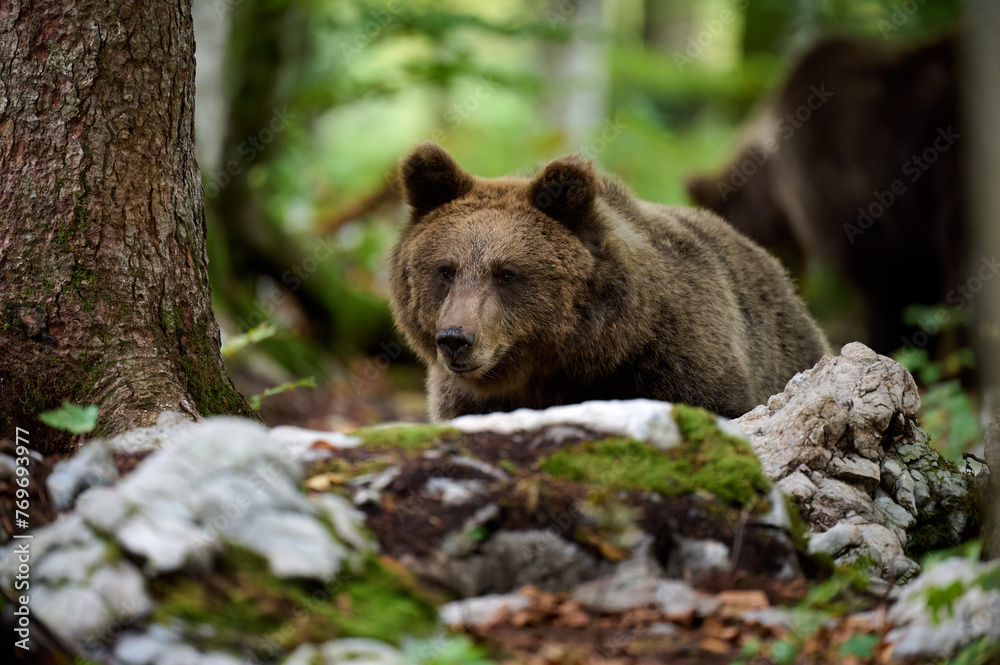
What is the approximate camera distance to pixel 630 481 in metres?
3.45

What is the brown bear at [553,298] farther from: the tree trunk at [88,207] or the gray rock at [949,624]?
the gray rock at [949,624]

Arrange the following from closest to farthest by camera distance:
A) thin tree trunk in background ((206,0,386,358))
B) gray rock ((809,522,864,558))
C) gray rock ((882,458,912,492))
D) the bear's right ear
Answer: gray rock ((809,522,864,558)) → gray rock ((882,458,912,492)) → the bear's right ear → thin tree trunk in background ((206,0,386,358))

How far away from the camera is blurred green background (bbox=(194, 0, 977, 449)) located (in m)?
9.88

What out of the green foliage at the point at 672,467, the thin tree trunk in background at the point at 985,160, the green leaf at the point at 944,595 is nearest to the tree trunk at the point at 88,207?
the green foliage at the point at 672,467

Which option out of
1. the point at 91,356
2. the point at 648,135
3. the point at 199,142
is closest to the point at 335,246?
the point at 199,142

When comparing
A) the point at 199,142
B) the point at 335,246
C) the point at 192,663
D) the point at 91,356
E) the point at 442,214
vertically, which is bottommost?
the point at 192,663

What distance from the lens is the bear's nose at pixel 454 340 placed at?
4926mm

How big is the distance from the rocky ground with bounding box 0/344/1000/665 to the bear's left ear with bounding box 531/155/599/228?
70.6 inches

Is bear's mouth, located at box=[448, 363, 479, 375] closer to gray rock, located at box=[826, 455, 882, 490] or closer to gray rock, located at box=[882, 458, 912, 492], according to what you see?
gray rock, located at box=[826, 455, 882, 490]

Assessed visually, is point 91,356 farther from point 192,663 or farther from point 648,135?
point 648,135

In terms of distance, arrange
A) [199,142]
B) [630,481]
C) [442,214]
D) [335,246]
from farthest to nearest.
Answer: [335,246]
[199,142]
[442,214]
[630,481]

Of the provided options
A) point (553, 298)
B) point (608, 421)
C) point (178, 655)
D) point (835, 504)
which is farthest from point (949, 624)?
point (553, 298)

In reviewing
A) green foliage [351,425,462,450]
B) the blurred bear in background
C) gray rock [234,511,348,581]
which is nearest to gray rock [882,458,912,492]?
green foliage [351,425,462,450]

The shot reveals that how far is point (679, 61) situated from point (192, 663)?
14336 mm
